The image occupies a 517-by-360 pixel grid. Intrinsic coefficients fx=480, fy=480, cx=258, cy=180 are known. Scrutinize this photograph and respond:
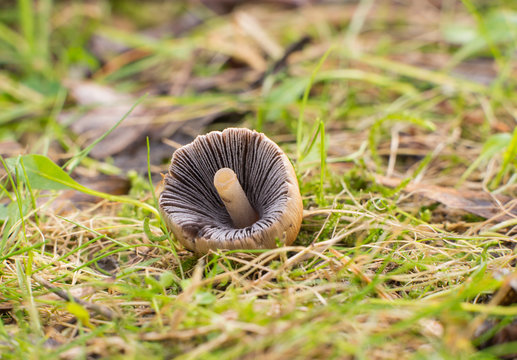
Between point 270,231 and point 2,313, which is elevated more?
point 270,231

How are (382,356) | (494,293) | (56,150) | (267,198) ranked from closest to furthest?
(382,356)
(494,293)
(267,198)
(56,150)

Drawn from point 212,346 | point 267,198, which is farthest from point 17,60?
point 212,346

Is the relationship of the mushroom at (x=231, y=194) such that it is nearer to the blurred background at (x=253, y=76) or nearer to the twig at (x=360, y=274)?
the twig at (x=360, y=274)

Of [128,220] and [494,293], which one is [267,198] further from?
[494,293]

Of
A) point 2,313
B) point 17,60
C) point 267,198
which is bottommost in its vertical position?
point 2,313

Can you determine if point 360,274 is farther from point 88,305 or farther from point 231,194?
point 88,305

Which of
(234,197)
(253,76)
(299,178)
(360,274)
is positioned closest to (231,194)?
(234,197)
